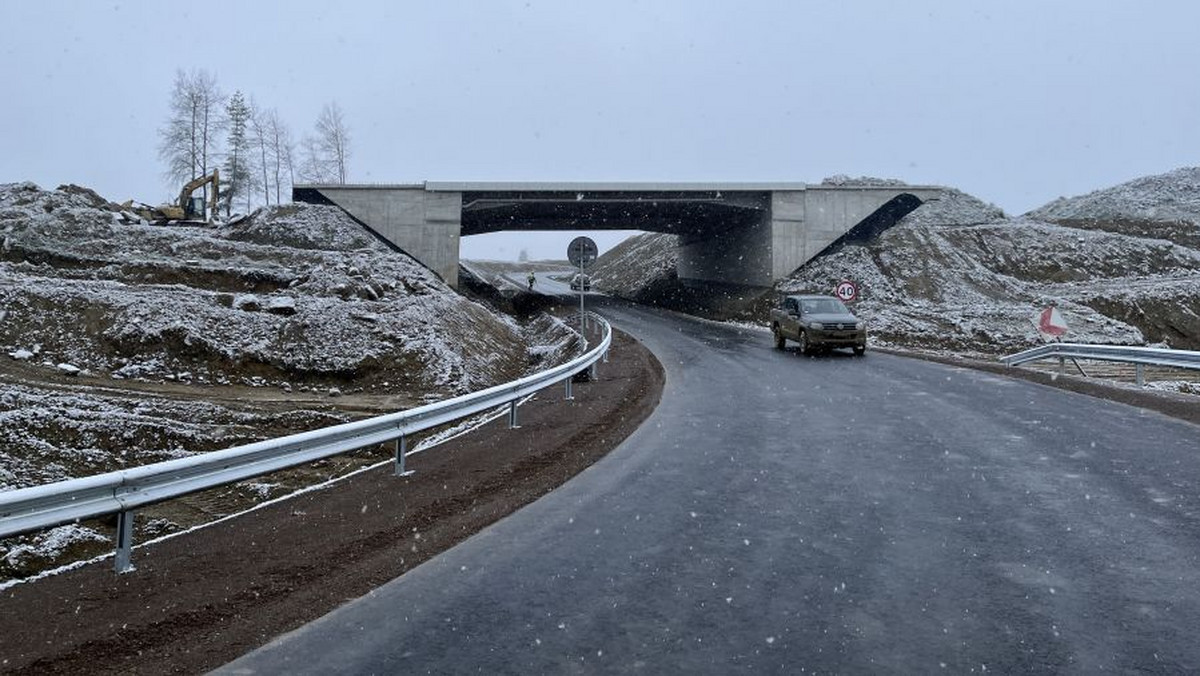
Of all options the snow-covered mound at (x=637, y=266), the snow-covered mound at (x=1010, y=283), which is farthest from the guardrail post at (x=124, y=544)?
the snow-covered mound at (x=637, y=266)

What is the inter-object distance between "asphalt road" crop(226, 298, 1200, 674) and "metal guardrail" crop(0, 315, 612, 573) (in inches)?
82.8

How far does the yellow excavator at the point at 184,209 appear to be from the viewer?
49.1 m

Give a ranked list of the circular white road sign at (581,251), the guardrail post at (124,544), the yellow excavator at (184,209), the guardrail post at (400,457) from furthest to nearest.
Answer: the yellow excavator at (184,209), the circular white road sign at (581,251), the guardrail post at (400,457), the guardrail post at (124,544)

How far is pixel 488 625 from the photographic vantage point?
4.51m

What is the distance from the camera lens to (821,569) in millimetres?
5379

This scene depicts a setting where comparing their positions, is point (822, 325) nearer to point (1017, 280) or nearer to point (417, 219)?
point (417, 219)

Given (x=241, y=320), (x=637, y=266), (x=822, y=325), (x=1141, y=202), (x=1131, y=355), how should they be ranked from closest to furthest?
(x=1131, y=355) → (x=241, y=320) → (x=822, y=325) → (x=1141, y=202) → (x=637, y=266)

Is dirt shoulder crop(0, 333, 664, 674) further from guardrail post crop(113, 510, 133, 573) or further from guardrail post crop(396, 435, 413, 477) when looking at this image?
guardrail post crop(396, 435, 413, 477)

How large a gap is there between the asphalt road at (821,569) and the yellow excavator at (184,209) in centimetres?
4844

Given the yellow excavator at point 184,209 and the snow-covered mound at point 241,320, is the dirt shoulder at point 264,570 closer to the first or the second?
the snow-covered mound at point 241,320

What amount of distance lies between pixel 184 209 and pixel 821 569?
186 feet

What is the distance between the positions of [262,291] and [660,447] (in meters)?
22.8

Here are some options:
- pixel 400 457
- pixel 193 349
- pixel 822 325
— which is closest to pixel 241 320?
pixel 193 349

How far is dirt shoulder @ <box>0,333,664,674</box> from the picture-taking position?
14.1 feet
